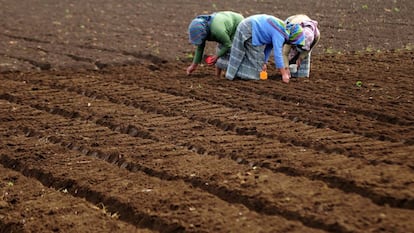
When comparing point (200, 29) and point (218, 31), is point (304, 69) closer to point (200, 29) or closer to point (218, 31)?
point (218, 31)

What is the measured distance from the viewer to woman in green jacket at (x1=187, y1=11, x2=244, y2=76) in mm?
9578

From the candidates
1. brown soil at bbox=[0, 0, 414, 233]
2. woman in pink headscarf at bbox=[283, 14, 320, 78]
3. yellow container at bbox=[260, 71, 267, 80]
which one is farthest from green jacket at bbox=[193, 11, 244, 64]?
woman in pink headscarf at bbox=[283, 14, 320, 78]

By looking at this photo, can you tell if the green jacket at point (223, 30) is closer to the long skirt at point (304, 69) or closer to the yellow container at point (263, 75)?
the yellow container at point (263, 75)

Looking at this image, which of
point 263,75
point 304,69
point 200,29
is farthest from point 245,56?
point 304,69

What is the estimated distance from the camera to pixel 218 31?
9547 mm

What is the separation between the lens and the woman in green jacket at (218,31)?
→ 9.58 metres

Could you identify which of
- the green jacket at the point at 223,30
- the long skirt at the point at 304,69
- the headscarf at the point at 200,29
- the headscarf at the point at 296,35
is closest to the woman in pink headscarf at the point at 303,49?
the long skirt at the point at 304,69

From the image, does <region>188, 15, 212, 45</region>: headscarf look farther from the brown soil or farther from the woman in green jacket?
the brown soil

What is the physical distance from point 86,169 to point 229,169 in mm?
1134

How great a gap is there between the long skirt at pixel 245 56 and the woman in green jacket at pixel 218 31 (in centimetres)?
18

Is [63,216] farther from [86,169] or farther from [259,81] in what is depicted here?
[259,81]

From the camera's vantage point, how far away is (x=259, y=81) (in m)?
9.45

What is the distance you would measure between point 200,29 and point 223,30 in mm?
300

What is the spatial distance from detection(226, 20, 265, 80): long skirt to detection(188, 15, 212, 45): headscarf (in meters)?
0.41
